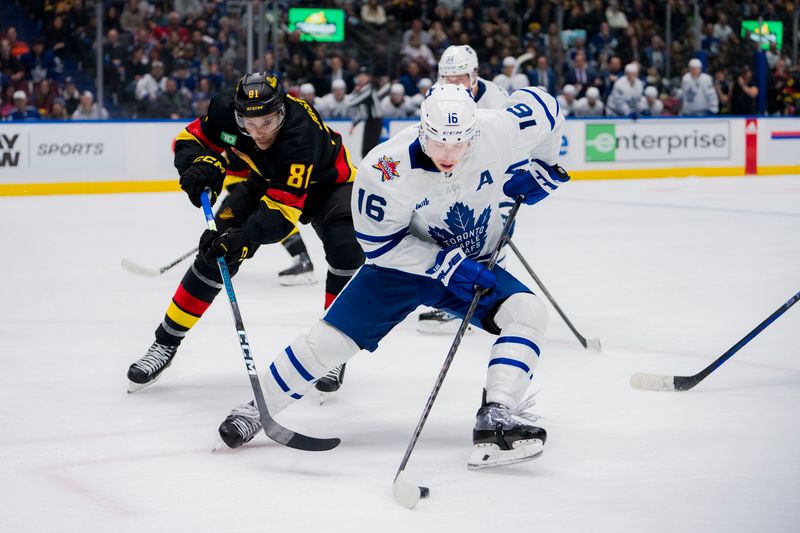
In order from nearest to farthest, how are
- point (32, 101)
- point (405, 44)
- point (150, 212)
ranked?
point (150, 212) < point (32, 101) < point (405, 44)

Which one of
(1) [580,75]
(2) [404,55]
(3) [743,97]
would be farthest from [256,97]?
(3) [743,97]

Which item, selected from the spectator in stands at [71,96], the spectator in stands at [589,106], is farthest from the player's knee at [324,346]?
the spectator in stands at [589,106]

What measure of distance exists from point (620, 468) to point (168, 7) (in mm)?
9905

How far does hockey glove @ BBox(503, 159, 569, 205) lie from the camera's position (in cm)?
344

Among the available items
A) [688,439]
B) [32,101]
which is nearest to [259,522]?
[688,439]

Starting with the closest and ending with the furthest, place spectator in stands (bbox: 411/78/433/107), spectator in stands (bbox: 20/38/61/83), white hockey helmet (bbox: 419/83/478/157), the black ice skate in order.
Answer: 1. white hockey helmet (bbox: 419/83/478/157)
2. the black ice skate
3. spectator in stands (bbox: 20/38/61/83)
4. spectator in stands (bbox: 411/78/433/107)

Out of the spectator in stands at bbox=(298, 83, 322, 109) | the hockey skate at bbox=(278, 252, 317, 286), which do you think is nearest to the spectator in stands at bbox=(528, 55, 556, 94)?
the spectator in stands at bbox=(298, 83, 322, 109)

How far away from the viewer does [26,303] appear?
5.35m

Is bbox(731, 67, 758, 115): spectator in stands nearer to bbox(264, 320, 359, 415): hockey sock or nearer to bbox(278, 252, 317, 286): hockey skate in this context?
bbox(278, 252, 317, 286): hockey skate

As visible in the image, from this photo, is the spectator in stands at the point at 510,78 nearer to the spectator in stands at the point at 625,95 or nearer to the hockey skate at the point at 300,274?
the spectator in stands at the point at 625,95

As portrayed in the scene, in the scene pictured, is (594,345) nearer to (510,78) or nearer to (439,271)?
(439,271)

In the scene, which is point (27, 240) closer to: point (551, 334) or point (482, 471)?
point (551, 334)

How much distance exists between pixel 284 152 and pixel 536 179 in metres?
0.78

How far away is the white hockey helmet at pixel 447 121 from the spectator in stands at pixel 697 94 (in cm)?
1105
